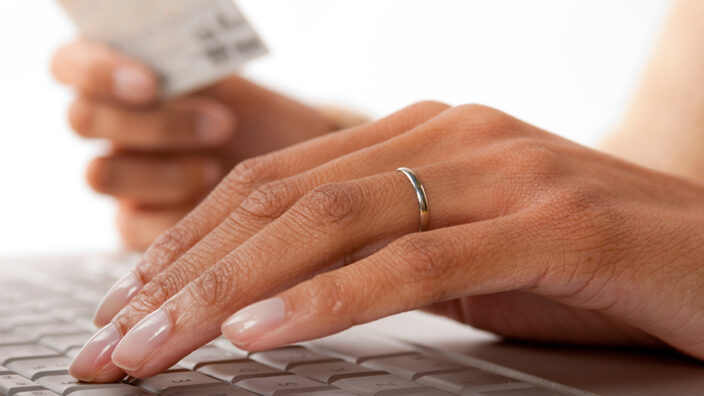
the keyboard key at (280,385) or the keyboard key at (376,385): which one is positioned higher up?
the keyboard key at (280,385)

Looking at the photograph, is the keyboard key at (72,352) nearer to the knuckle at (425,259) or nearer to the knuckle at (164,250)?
the knuckle at (164,250)

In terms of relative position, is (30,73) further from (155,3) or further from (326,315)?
(326,315)

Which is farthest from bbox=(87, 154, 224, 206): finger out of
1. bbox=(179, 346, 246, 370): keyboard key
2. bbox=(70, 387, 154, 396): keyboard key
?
bbox=(70, 387, 154, 396): keyboard key

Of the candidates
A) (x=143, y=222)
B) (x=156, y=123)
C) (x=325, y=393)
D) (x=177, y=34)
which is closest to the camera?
(x=325, y=393)

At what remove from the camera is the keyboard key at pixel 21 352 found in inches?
25.1

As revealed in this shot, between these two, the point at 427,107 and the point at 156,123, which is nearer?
the point at 427,107

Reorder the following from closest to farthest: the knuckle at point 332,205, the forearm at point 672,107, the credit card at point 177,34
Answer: the knuckle at point 332,205 → the credit card at point 177,34 → the forearm at point 672,107

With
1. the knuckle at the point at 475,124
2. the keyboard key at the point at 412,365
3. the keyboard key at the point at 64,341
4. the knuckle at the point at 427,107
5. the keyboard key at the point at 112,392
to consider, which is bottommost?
the keyboard key at the point at 412,365

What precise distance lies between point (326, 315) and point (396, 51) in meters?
2.79

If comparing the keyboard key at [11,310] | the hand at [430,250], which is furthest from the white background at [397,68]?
the hand at [430,250]

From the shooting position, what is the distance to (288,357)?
661 millimetres

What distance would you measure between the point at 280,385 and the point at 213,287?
0.10m

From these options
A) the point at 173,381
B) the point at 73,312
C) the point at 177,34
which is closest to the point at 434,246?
the point at 173,381

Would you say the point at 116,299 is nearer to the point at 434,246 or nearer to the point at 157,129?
the point at 434,246
